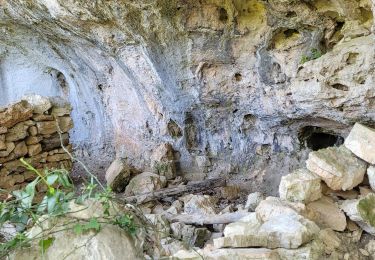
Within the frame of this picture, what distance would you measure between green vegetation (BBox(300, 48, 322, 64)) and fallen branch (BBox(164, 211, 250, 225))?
1582mm

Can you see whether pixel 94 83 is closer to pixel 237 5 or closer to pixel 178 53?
pixel 178 53

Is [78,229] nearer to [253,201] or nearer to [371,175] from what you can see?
[371,175]

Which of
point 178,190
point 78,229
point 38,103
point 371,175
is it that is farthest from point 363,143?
point 38,103

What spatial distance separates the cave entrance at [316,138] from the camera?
486cm

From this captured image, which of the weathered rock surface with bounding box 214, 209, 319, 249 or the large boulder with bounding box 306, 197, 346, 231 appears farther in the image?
the large boulder with bounding box 306, 197, 346, 231

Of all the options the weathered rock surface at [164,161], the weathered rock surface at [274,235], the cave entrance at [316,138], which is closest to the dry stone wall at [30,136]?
the weathered rock surface at [164,161]

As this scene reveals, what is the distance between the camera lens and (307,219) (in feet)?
8.29

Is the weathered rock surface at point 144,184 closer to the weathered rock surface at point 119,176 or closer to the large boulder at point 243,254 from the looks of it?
the weathered rock surface at point 119,176

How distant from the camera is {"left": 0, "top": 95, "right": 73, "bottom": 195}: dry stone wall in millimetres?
Result: 4141

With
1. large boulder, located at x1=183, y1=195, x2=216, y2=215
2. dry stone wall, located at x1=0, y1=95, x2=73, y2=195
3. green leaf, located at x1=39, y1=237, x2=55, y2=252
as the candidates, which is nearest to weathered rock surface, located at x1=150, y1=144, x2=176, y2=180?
large boulder, located at x1=183, y1=195, x2=216, y2=215

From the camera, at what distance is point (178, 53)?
186 inches

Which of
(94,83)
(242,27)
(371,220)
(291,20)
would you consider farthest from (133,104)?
(371,220)

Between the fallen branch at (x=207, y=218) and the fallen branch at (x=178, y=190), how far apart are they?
2.51ft

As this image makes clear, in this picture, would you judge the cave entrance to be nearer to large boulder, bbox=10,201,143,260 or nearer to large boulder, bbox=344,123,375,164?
large boulder, bbox=344,123,375,164
